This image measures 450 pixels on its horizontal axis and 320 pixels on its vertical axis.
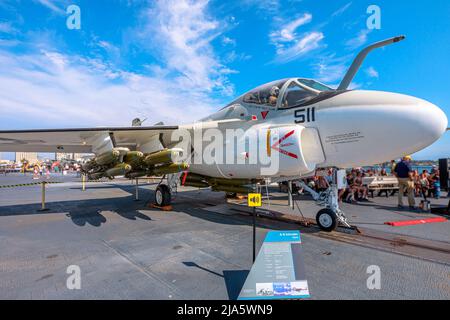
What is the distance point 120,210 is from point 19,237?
125 inches

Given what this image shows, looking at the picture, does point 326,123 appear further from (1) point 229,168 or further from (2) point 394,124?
(1) point 229,168

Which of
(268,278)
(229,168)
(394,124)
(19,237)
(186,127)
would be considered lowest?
(19,237)

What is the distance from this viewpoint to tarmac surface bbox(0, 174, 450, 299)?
2.70 m

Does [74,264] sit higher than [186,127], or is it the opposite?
[186,127]

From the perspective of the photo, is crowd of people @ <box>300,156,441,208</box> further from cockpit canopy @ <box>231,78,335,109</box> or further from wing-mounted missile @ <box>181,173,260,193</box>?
cockpit canopy @ <box>231,78,335,109</box>

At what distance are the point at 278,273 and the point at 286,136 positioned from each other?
3.03 meters

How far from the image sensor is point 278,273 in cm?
245

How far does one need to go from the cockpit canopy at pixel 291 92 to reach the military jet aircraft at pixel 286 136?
2cm

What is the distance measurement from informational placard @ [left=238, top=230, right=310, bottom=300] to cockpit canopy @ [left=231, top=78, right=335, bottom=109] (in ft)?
11.8

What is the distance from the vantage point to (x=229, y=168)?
6223 mm

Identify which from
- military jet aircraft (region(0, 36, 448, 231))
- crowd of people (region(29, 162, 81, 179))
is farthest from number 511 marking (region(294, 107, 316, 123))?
crowd of people (region(29, 162, 81, 179))

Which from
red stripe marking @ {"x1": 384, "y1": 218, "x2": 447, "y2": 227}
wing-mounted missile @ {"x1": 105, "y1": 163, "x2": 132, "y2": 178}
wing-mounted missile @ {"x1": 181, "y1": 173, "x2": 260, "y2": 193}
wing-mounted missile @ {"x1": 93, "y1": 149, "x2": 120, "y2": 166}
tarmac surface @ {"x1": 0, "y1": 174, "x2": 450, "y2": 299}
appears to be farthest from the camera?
wing-mounted missile @ {"x1": 181, "y1": 173, "x2": 260, "y2": 193}
